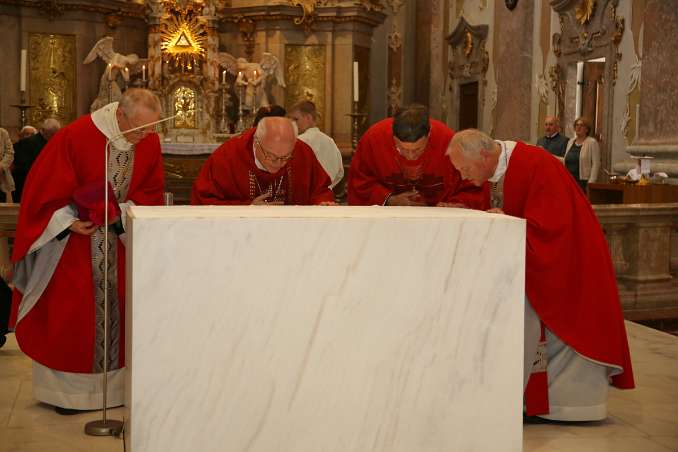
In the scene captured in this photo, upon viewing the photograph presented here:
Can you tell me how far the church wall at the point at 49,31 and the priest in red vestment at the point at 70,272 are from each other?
8.67 meters

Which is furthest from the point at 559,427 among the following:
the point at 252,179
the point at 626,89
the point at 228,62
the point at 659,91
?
the point at 228,62

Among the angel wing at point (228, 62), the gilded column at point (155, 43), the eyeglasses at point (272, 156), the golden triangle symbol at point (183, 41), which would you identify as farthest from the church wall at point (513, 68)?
the eyeglasses at point (272, 156)

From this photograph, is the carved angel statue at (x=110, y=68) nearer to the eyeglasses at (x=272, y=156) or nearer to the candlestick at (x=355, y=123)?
the candlestick at (x=355, y=123)

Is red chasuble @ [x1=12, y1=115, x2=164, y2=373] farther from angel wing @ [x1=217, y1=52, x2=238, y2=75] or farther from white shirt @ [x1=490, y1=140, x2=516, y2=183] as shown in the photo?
angel wing @ [x1=217, y1=52, x2=238, y2=75]

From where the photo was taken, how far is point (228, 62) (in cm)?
1363

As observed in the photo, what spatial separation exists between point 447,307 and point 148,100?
2.09m

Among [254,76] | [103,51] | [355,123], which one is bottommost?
[355,123]

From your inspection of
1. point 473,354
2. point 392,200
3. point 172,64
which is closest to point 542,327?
point 392,200

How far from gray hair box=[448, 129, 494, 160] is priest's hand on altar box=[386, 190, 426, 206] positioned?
1.08m

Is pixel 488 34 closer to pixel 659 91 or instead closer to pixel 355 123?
pixel 355 123

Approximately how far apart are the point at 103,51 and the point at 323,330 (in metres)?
10.9

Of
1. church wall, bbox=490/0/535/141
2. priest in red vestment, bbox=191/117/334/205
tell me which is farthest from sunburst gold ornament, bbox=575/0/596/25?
priest in red vestment, bbox=191/117/334/205

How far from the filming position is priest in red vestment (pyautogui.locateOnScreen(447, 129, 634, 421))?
14.4ft

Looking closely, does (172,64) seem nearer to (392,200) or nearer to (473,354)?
(392,200)
